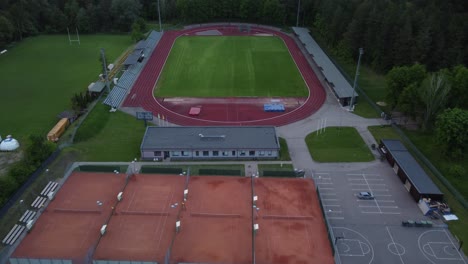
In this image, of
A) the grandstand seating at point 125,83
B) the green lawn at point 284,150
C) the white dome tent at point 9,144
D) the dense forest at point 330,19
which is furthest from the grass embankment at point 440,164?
the white dome tent at point 9,144

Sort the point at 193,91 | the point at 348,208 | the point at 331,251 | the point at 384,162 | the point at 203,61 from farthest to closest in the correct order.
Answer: the point at 203,61
the point at 193,91
the point at 384,162
the point at 348,208
the point at 331,251

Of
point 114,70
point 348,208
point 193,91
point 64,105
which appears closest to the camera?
point 348,208

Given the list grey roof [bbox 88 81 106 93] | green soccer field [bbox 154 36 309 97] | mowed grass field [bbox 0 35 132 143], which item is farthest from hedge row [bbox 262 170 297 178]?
grey roof [bbox 88 81 106 93]

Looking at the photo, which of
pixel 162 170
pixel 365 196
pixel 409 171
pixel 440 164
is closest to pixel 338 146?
pixel 409 171

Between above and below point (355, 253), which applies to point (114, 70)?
above

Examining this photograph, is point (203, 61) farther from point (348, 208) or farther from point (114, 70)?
point (348, 208)

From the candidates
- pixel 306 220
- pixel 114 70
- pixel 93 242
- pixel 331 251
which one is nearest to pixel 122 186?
pixel 93 242

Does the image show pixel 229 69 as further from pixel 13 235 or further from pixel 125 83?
pixel 13 235

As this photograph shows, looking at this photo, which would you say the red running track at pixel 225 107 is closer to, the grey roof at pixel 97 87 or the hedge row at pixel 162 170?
the grey roof at pixel 97 87
